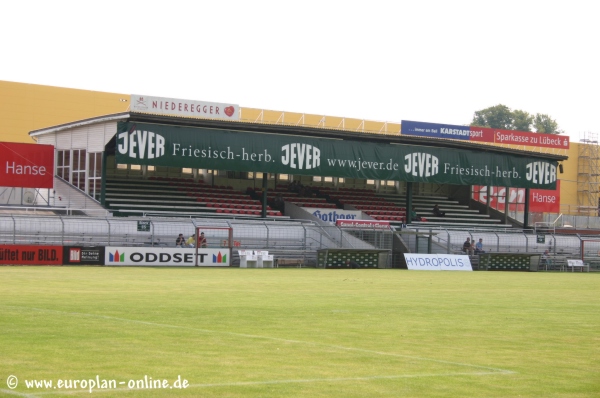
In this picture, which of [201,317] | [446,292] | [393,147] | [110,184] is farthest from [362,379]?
[393,147]

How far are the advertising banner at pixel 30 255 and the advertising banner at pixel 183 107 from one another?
14.3 m

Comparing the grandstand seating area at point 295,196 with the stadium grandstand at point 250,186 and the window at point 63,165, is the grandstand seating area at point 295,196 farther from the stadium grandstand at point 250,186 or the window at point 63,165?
the window at point 63,165

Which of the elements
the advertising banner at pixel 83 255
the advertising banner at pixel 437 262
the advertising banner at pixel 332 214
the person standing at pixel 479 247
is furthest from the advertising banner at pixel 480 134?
the advertising banner at pixel 83 255

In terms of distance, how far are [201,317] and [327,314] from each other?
3.13 meters

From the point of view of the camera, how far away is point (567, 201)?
103 meters

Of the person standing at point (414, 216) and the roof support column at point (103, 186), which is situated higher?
the roof support column at point (103, 186)

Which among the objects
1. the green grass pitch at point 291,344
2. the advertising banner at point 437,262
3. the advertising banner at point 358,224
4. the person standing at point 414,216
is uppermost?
the person standing at point 414,216

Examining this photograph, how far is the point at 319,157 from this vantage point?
209 feet

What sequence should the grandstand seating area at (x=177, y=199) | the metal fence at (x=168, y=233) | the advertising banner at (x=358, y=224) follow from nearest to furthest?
1. the metal fence at (x=168, y=233)
2. the advertising banner at (x=358, y=224)
3. the grandstand seating area at (x=177, y=199)

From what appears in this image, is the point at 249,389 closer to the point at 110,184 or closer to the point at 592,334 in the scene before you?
the point at 592,334

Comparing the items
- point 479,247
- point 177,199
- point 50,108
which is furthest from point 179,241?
point 50,108

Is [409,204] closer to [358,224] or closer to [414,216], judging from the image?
[414,216]

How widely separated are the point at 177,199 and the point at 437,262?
59.2ft

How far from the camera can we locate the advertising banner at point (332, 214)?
64375 mm
